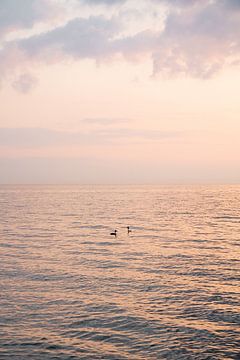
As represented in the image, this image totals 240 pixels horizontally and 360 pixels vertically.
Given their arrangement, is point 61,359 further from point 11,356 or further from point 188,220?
point 188,220

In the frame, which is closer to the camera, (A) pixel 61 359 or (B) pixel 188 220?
(A) pixel 61 359

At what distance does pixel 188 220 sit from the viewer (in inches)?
2744

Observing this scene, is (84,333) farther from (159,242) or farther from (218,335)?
(159,242)

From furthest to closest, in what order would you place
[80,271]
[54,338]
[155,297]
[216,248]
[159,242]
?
1. [159,242]
2. [216,248]
3. [80,271]
4. [155,297]
5. [54,338]

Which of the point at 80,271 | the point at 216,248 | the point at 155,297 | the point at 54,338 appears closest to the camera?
the point at 54,338

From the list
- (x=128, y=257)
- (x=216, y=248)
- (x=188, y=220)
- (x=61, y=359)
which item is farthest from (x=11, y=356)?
(x=188, y=220)

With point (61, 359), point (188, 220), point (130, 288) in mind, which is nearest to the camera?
point (61, 359)

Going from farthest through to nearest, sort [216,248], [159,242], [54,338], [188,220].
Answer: [188,220] < [159,242] < [216,248] < [54,338]

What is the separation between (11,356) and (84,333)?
12.2 ft

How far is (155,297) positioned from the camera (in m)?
22.6

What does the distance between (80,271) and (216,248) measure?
56.7ft

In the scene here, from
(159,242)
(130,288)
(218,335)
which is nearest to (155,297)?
(130,288)

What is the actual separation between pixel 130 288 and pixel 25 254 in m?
15.1

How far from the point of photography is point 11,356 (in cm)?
1453
